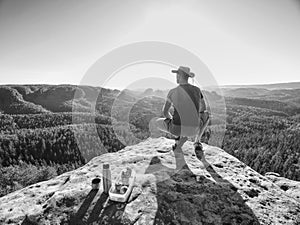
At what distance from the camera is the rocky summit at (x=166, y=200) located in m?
3.35

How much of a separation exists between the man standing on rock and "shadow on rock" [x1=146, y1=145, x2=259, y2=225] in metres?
1.40

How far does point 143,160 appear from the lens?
5.46 meters

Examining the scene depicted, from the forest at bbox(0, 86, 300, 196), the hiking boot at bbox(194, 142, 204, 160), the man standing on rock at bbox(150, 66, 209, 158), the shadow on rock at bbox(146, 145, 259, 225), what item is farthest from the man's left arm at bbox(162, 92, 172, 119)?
the forest at bbox(0, 86, 300, 196)

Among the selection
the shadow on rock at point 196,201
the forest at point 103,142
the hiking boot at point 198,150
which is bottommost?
the forest at point 103,142

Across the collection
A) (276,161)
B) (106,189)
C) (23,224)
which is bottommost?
(276,161)

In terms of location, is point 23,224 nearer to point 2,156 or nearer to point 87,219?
point 87,219

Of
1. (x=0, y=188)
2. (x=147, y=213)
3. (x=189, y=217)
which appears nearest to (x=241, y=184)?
(x=189, y=217)

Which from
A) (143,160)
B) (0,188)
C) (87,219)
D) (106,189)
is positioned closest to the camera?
(87,219)

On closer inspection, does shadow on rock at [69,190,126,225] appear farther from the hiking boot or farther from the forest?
the forest

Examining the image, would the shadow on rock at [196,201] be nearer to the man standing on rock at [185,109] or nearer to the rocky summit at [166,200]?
the rocky summit at [166,200]

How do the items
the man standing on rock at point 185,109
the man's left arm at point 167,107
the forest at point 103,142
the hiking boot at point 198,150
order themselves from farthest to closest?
1. the forest at point 103,142
2. the hiking boot at point 198,150
3. the man's left arm at point 167,107
4. the man standing on rock at point 185,109

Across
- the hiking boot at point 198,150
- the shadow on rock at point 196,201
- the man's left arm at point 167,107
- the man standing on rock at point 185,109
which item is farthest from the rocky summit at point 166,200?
the man's left arm at point 167,107

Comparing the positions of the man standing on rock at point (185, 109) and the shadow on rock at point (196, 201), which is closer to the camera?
the shadow on rock at point (196, 201)

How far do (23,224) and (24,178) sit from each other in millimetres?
62241
